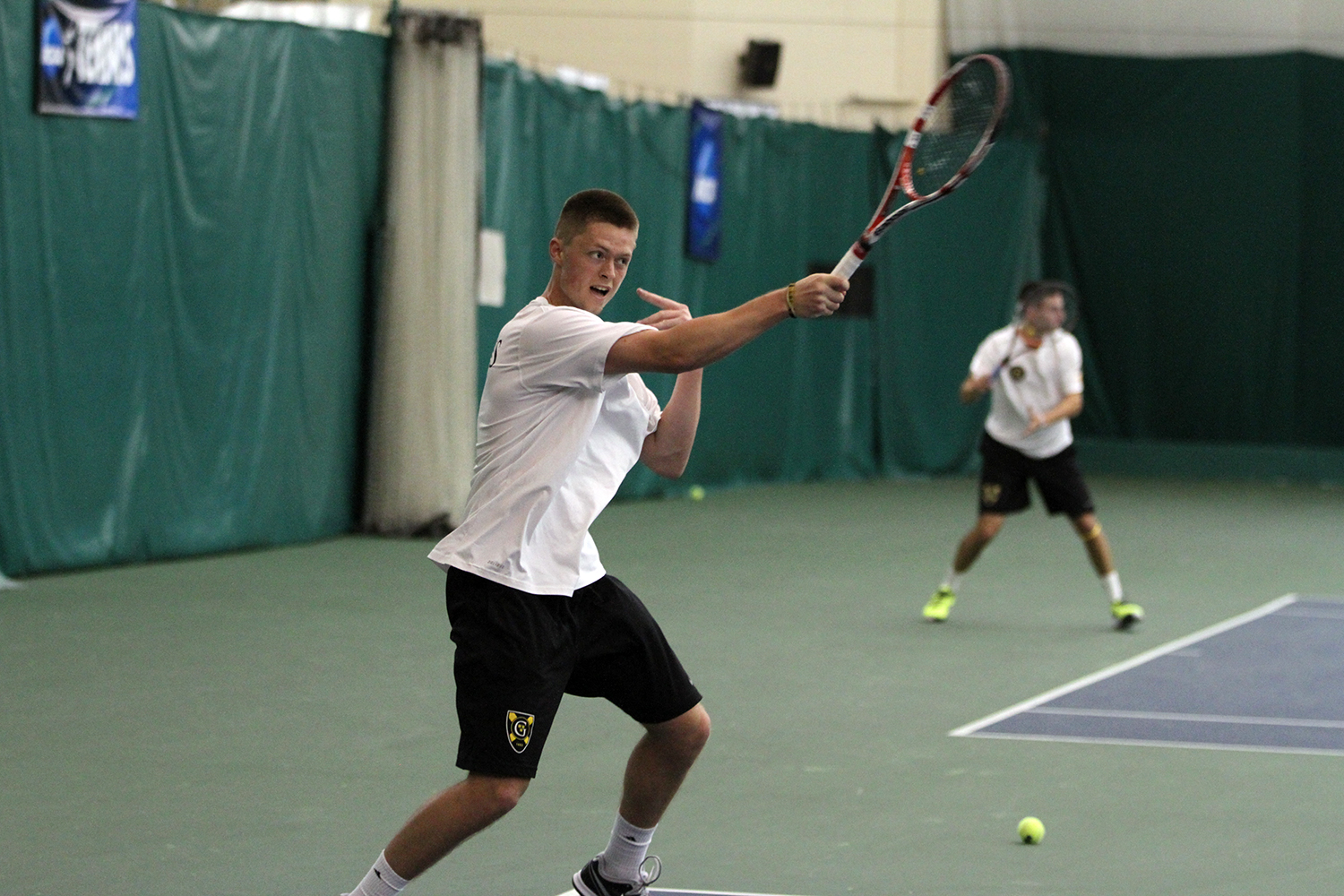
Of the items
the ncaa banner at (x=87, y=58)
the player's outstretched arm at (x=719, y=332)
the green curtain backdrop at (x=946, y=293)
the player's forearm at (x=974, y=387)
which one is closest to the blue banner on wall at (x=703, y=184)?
the green curtain backdrop at (x=946, y=293)

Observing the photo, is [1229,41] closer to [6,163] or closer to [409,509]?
[409,509]

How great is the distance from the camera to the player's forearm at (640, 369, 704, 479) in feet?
13.1

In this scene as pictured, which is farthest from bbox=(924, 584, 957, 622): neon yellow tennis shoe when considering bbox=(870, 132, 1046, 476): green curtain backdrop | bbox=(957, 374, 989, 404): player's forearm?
bbox=(870, 132, 1046, 476): green curtain backdrop

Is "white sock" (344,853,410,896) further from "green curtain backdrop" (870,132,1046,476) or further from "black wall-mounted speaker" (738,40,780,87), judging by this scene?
"black wall-mounted speaker" (738,40,780,87)

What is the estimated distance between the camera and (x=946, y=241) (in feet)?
57.2

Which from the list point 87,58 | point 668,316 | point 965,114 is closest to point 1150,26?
point 87,58

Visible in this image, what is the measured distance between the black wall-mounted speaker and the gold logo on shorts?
46.1 ft

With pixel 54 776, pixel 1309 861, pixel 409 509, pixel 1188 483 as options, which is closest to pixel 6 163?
pixel 409 509

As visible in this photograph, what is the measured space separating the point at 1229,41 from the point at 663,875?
1494 centimetres

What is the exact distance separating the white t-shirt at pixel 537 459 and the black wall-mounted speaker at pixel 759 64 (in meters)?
13.8

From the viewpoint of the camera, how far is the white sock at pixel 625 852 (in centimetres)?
412

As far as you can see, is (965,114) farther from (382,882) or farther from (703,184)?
(703,184)

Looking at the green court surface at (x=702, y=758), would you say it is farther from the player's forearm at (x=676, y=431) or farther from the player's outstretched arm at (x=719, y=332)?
the player's outstretched arm at (x=719, y=332)

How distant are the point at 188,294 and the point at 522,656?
685 centimetres
